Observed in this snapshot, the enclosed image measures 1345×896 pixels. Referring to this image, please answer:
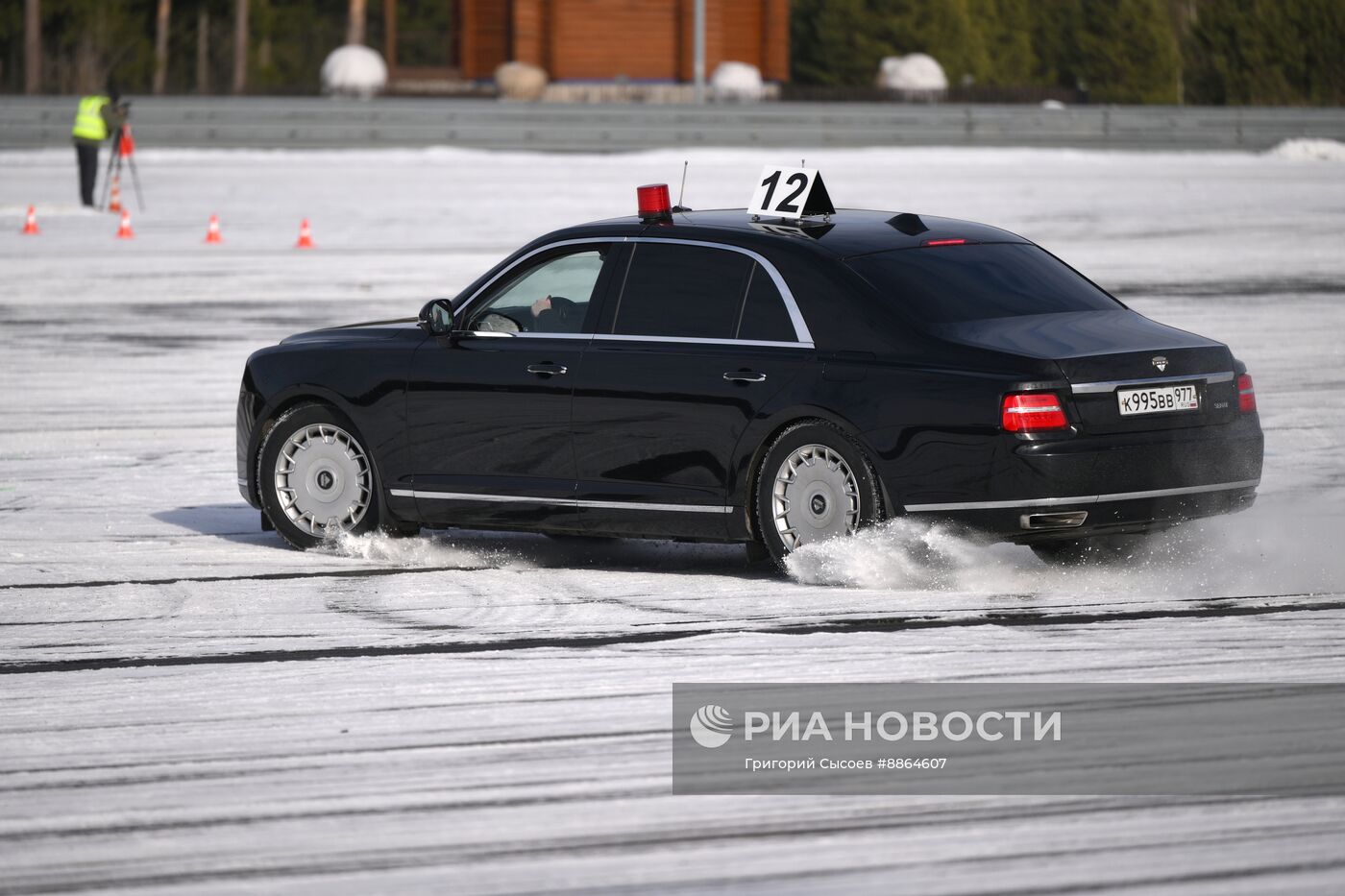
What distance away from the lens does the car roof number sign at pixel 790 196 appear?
9.41 metres

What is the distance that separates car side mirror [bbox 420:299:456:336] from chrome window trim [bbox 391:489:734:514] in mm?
727

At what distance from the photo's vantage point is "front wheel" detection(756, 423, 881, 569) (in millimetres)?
8453

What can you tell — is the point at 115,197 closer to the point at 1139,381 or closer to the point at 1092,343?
the point at 1092,343

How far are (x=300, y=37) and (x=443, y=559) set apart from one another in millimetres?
107292

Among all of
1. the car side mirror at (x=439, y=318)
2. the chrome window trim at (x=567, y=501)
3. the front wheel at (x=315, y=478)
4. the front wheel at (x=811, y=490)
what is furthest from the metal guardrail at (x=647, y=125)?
the front wheel at (x=811, y=490)

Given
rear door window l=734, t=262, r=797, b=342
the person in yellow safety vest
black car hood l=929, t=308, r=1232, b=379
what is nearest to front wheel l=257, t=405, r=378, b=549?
rear door window l=734, t=262, r=797, b=342

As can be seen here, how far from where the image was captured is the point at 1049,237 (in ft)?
94.7

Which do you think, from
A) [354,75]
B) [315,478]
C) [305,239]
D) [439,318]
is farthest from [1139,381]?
[354,75]

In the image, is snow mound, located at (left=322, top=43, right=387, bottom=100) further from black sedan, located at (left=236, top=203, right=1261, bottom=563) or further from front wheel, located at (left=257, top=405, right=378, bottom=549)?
black sedan, located at (left=236, top=203, right=1261, bottom=563)

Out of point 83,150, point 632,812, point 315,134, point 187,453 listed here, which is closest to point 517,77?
point 315,134

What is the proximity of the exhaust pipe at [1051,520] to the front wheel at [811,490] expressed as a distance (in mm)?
605

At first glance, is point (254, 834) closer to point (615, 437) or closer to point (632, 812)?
point (632, 812)

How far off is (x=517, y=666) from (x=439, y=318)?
2740 millimetres

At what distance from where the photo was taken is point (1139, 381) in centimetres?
823
